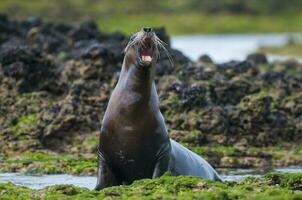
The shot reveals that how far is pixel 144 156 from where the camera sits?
1466 centimetres

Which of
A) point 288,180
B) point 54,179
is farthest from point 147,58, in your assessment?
point 54,179

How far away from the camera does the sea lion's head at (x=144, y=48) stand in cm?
1475

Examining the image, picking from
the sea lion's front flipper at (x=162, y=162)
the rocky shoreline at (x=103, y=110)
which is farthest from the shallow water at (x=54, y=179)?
the sea lion's front flipper at (x=162, y=162)

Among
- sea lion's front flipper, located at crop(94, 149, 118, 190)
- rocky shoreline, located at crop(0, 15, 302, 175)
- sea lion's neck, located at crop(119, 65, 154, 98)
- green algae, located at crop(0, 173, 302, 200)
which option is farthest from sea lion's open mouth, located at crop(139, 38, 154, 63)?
rocky shoreline, located at crop(0, 15, 302, 175)

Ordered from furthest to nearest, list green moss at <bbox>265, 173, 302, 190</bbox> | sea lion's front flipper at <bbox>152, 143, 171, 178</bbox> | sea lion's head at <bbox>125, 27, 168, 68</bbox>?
sea lion's head at <bbox>125, 27, 168, 68</bbox>, sea lion's front flipper at <bbox>152, 143, 171, 178</bbox>, green moss at <bbox>265, 173, 302, 190</bbox>

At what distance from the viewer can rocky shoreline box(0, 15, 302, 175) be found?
20969mm

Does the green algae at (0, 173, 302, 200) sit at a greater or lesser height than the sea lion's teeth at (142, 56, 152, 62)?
lesser

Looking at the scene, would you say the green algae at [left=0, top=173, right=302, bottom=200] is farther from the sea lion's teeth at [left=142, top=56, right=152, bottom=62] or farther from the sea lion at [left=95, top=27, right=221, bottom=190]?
the sea lion's teeth at [left=142, top=56, right=152, bottom=62]

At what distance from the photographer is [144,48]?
15.0m

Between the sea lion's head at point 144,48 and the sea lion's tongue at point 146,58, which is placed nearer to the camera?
the sea lion's head at point 144,48

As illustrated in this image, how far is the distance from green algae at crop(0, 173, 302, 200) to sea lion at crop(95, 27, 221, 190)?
134cm

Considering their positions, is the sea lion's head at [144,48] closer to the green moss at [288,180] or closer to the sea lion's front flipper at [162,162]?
the sea lion's front flipper at [162,162]

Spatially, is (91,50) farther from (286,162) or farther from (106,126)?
(106,126)

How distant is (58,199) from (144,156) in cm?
255
